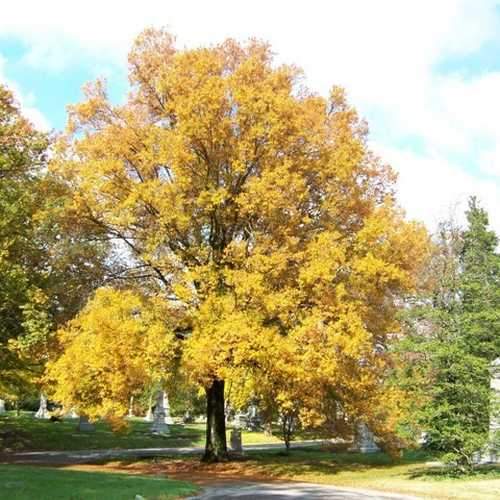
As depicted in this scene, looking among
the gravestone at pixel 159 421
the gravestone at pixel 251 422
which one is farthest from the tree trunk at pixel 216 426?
the gravestone at pixel 251 422

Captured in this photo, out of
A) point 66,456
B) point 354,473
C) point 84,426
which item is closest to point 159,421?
point 84,426

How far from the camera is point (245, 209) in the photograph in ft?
63.4

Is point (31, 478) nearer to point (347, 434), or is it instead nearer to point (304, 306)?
point (304, 306)

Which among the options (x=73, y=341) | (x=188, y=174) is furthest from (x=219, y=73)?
Result: (x=73, y=341)

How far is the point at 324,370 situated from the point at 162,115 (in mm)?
10883

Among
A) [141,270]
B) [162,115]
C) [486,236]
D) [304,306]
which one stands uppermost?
[162,115]

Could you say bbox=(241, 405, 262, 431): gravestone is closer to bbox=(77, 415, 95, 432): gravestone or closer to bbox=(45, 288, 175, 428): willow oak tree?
bbox=(77, 415, 95, 432): gravestone

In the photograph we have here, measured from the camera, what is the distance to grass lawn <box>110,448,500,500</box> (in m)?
16.7

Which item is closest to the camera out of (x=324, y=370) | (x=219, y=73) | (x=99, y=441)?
(x=324, y=370)

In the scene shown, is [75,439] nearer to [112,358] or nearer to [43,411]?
[112,358]

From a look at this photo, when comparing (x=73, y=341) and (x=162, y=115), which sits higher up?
(x=162, y=115)

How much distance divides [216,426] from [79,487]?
9.99 metres

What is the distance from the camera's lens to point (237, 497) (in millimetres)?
14414

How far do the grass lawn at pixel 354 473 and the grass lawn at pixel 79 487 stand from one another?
3.65 meters
